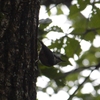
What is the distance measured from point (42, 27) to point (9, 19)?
64 cm

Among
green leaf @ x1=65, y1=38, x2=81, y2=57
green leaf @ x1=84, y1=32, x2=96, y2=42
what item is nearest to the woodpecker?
green leaf @ x1=65, y1=38, x2=81, y2=57

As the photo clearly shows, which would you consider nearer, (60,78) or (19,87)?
(19,87)

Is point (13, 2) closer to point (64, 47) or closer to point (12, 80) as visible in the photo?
point (12, 80)

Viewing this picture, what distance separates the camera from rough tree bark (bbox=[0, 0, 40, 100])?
1.57m

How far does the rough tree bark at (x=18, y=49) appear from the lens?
157 centimetres

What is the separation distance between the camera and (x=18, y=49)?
1616mm

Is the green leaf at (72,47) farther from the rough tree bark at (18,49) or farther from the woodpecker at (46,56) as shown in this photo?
the rough tree bark at (18,49)

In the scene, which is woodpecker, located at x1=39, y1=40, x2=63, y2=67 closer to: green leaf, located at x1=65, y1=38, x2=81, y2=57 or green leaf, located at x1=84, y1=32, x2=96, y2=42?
green leaf, located at x1=65, y1=38, x2=81, y2=57

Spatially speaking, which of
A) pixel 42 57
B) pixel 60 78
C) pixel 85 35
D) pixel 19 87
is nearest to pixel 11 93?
pixel 19 87

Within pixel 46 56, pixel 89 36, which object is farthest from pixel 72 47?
pixel 46 56

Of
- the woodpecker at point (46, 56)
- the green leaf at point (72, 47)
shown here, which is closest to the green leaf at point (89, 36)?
the green leaf at point (72, 47)

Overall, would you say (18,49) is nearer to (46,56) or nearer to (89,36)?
(46,56)

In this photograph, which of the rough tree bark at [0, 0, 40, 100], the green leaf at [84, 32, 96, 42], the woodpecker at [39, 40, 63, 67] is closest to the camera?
the rough tree bark at [0, 0, 40, 100]

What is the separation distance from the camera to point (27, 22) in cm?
166
